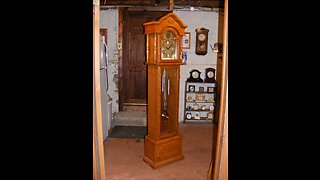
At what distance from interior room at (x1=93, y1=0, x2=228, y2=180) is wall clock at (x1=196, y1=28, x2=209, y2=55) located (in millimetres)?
21

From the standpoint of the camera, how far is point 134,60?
518cm

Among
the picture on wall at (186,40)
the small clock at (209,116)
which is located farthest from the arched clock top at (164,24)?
the small clock at (209,116)

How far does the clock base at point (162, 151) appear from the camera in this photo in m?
3.12

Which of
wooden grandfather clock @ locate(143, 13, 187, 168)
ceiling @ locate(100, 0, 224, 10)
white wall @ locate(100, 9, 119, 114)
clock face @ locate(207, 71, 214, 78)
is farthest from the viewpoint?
clock face @ locate(207, 71, 214, 78)

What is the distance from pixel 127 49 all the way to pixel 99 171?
12.8 ft

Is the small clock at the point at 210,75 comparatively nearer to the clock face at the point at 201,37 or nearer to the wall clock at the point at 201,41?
the wall clock at the point at 201,41

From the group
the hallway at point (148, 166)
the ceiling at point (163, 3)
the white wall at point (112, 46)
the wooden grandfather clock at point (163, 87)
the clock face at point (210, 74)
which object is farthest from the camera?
the clock face at point (210, 74)

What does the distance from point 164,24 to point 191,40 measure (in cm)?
223

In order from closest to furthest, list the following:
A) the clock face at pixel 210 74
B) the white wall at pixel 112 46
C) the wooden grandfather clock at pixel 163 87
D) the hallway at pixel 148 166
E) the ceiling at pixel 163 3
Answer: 1. the hallway at pixel 148 166
2. the wooden grandfather clock at pixel 163 87
3. the ceiling at pixel 163 3
4. the white wall at pixel 112 46
5. the clock face at pixel 210 74

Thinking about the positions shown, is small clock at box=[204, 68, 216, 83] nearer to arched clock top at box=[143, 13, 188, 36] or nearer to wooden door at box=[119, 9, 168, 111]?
wooden door at box=[119, 9, 168, 111]

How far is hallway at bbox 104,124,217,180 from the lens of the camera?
2924 mm

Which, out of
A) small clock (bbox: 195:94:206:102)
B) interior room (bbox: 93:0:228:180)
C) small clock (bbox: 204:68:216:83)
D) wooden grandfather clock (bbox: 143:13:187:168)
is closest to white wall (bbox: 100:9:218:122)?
interior room (bbox: 93:0:228:180)
